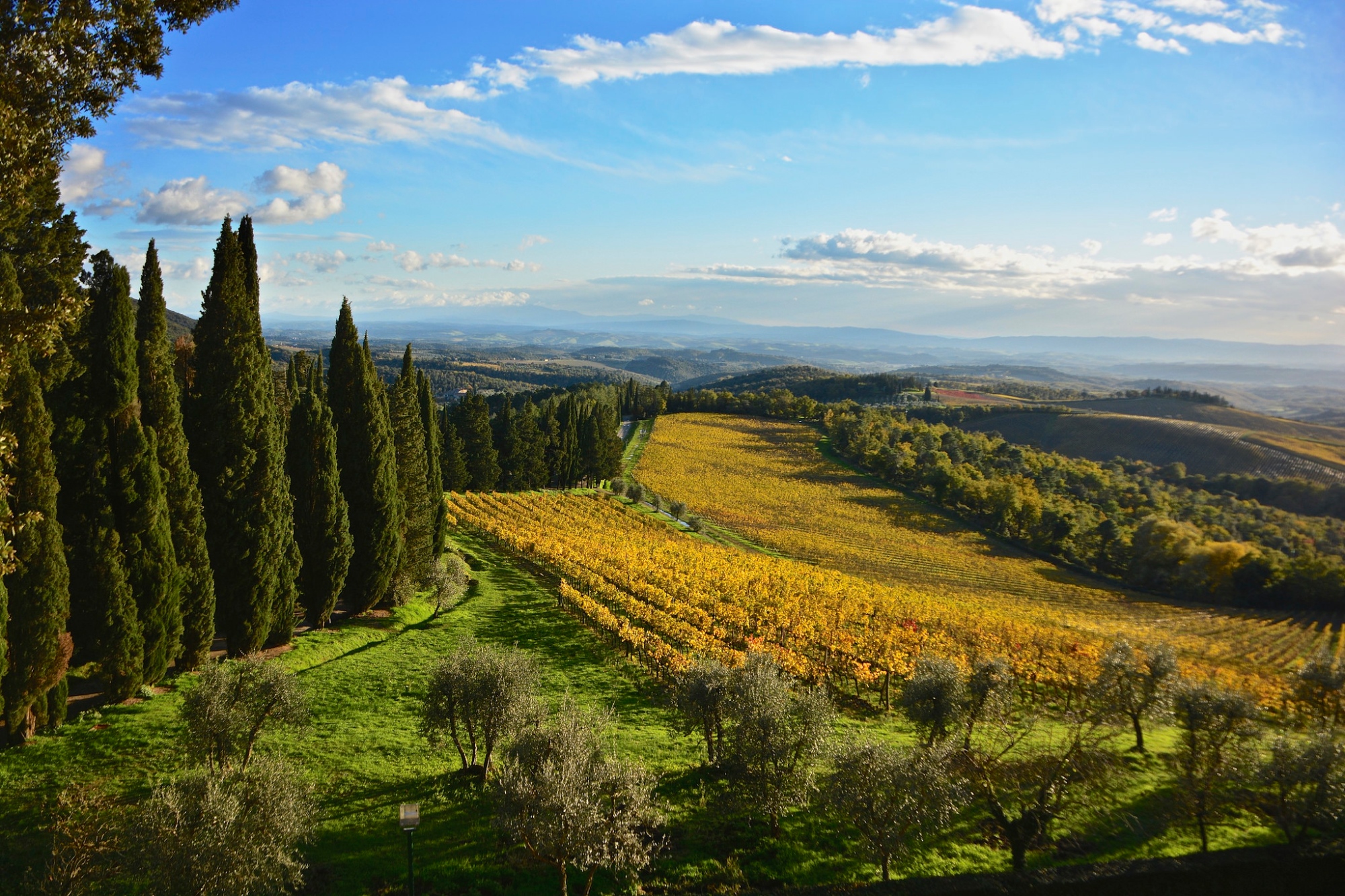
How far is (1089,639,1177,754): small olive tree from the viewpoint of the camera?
1798cm

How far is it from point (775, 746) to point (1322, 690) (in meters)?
20.9

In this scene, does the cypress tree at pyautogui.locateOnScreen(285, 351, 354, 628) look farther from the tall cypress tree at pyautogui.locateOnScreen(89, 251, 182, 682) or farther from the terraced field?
the terraced field

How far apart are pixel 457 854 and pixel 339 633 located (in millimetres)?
14378

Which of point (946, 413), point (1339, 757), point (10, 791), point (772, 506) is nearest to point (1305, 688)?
point (1339, 757)

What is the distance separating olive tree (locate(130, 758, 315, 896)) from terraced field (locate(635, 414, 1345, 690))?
37760 mm

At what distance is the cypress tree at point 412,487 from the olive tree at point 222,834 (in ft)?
66.3

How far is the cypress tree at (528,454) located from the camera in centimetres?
6488

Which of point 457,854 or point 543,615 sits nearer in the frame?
point 457,854

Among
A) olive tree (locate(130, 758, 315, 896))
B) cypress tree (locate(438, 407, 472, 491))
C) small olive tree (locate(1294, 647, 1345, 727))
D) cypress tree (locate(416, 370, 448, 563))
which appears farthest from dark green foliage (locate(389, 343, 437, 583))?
small olive tree (locate(1294, 647, 1345, 727))

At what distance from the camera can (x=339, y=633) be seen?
24375 mm

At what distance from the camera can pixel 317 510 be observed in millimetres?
24016

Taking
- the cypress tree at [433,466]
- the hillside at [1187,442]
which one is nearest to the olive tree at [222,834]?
the cypress tree at [433,466]

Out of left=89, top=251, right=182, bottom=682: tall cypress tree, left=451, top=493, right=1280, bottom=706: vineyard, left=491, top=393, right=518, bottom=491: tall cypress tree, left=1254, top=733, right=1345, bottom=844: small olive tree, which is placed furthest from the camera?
left=491, top=393, right=518, bottom=491: tall cypress tree

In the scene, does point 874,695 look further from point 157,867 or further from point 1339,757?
point 157,867
